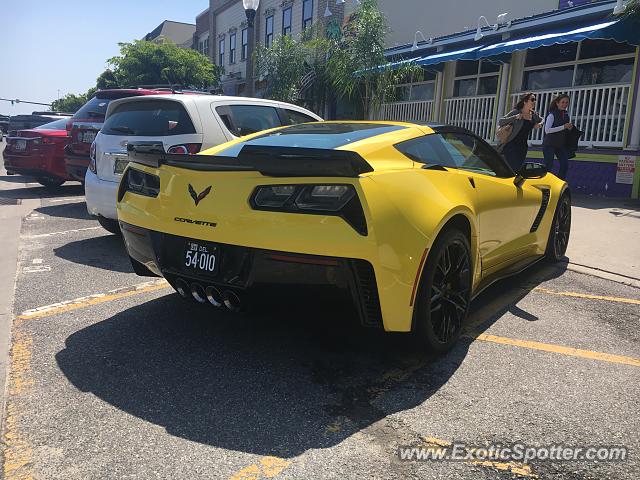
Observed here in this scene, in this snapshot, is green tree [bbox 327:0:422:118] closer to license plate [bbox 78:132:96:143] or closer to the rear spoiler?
license plate [bbox 78:132:96:143]

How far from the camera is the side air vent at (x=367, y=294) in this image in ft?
8.53

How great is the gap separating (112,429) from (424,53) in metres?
14.9

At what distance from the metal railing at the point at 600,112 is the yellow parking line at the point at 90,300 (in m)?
9.50

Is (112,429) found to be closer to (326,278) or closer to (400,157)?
(326,278)

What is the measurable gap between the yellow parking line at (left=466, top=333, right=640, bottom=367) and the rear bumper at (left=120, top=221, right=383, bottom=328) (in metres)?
1.19

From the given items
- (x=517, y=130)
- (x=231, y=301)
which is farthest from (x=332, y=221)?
(x=517, y=130)

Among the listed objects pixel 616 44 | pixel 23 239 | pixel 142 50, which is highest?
pixel 142 50

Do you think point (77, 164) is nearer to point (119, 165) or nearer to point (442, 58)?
point (119, 165)

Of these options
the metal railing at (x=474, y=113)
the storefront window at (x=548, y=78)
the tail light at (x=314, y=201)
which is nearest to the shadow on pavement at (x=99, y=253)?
the tail light at (x=314, y=201)

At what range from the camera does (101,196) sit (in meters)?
5.69

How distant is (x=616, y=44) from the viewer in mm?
11000

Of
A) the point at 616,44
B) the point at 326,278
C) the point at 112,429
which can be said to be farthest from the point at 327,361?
the point at 616,44

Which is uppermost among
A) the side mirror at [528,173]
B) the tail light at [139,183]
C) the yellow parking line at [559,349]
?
the side mirror at [528,173]

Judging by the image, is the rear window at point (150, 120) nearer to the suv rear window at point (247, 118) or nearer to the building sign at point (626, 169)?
the suv rear window at point (247, 118)
